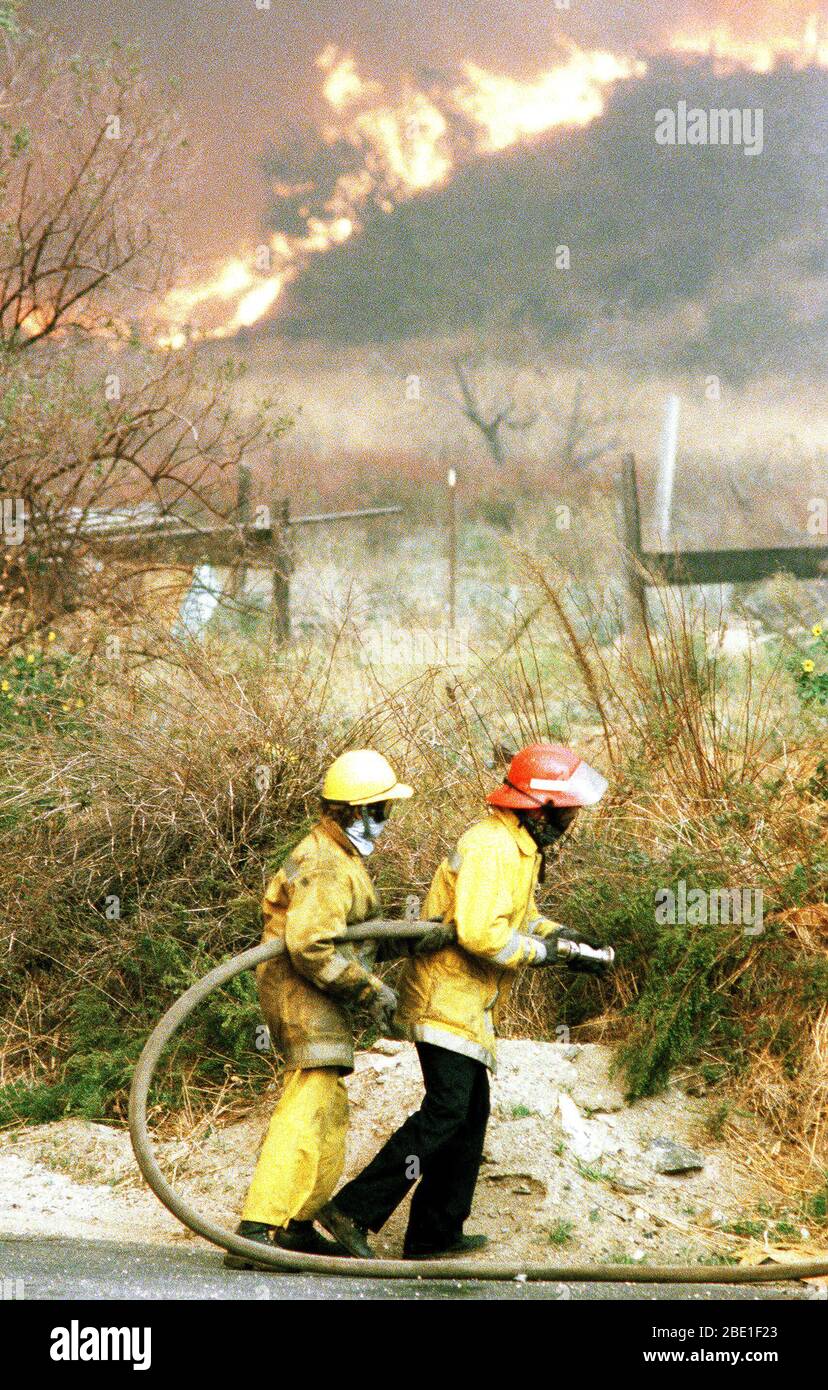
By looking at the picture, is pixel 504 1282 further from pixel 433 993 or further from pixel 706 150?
pixel 706 150

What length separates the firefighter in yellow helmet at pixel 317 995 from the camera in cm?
437

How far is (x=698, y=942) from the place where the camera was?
5.58 metres

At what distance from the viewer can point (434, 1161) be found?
4.64 m

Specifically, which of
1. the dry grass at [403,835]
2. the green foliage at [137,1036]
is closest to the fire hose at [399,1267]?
the dry grass at [403,835]

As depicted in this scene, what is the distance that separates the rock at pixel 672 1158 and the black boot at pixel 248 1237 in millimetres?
1559

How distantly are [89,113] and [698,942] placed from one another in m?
8.55

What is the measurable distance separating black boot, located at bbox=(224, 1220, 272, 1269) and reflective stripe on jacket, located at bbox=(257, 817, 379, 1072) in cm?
49

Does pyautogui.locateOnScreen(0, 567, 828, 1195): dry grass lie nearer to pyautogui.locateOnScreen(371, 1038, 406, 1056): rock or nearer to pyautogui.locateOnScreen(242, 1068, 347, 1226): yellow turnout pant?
pyautogui.locateOnScreen(371, 1038, 406, 1056): rock

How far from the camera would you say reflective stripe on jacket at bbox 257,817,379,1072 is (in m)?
4.35

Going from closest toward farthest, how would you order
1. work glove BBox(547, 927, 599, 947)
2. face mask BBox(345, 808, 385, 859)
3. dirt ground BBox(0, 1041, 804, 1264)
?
face mask BBox(345, 808, 385, 859) < work glove BBox(547, 927, 599, 947) < dirt ground BBox(0, 1041, 804, 1264)

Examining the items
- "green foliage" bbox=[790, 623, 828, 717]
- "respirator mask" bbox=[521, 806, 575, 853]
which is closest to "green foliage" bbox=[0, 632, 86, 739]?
"respirator mask" bbox=[521, 806, 575, 853]

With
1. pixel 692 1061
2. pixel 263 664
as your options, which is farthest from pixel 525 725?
pixel 692 1061

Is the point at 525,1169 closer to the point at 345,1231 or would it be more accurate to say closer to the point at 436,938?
the point at 345,1231

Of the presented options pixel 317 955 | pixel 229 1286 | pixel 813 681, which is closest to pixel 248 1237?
pixel 229 1286
